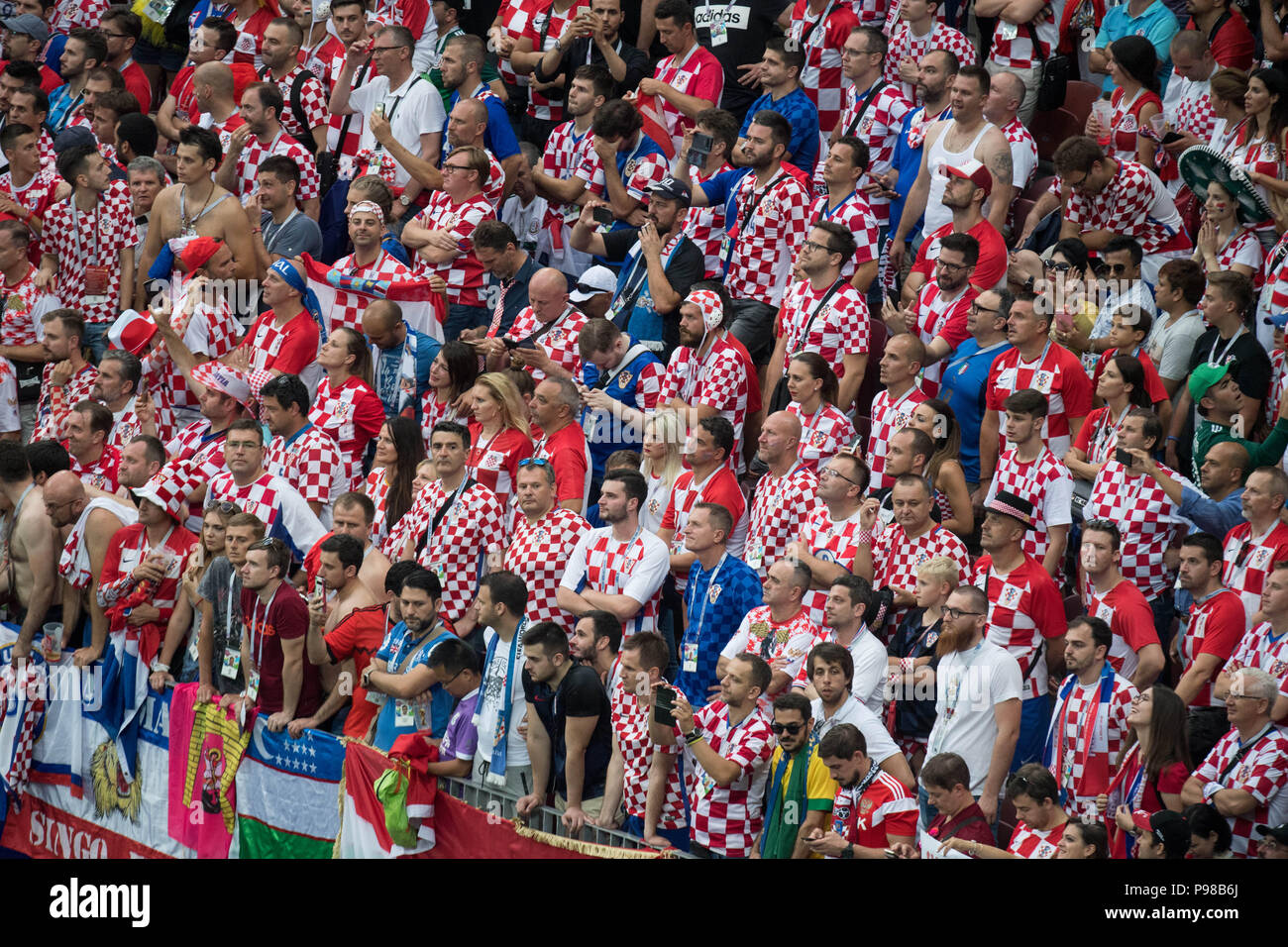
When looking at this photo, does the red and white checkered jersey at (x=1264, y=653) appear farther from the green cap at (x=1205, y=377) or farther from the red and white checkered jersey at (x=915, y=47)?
the red and white checkered jersey at (x=915, y=47)

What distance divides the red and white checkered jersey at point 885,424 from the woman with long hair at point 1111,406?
930mm

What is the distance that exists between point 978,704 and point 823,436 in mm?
2266

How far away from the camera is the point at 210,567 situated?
10.8 m

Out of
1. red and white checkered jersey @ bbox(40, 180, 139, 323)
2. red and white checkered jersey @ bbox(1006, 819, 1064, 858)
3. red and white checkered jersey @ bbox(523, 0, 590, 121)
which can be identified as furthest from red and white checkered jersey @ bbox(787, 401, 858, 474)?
red and white checkered jersey @ bbox(40, 180, 139, 323)

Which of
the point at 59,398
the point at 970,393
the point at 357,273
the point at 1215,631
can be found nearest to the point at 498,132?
the point at 357,273

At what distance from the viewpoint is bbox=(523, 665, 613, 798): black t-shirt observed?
30.8ft

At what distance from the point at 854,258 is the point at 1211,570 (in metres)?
3.48

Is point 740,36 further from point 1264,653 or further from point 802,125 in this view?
point 1264,653

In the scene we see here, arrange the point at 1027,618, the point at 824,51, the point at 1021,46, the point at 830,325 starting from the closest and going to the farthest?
the point at 1027,618, the point at 830,325, the point at 1021,46, the point at 824,51

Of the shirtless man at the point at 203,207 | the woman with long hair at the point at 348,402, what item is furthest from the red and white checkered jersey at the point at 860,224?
the shirtless man at the point at 203,207

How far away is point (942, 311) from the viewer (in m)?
11.4
